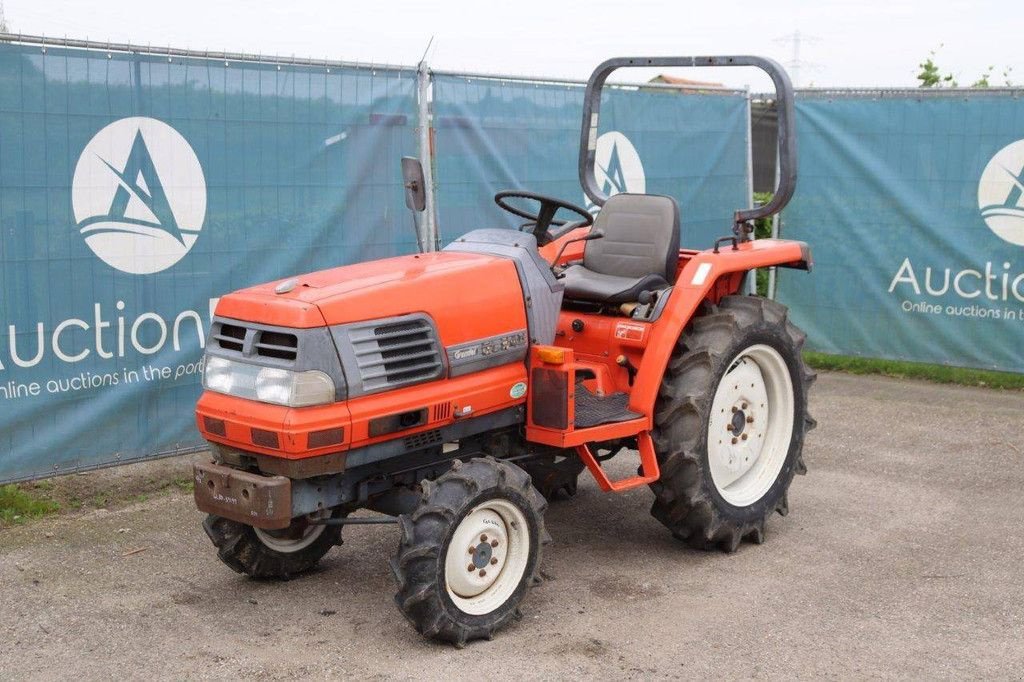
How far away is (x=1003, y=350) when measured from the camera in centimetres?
920

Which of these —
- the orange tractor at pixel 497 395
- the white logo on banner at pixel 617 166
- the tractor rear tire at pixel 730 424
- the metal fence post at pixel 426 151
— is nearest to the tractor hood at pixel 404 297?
the orange tractor at pixel 497 395

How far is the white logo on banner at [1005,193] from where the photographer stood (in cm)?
898

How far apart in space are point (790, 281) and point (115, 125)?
230 inches

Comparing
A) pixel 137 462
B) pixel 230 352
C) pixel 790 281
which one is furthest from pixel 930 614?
pixel 790 281

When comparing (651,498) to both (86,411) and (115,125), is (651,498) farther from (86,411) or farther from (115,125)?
(115,125)

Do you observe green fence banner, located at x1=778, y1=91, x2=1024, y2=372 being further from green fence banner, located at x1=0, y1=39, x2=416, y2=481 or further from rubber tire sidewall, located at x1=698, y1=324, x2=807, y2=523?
green fence banner, located at x1=0, y1=39, x2=416, y2=481

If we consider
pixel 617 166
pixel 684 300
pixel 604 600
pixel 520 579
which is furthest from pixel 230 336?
pixel 617 166

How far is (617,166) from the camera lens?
9.27m

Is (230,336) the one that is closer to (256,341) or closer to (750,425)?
(256,341)

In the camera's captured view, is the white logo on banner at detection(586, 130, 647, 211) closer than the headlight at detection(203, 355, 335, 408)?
No

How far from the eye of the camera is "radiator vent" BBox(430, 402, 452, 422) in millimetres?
4871

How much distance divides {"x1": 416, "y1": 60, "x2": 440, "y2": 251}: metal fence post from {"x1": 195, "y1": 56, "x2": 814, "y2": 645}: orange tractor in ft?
4.94

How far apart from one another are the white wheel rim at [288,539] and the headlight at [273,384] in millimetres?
769

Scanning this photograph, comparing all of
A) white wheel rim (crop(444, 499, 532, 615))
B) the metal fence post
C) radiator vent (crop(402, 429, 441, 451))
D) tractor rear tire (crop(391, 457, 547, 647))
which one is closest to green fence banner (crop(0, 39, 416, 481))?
the metal fence post
